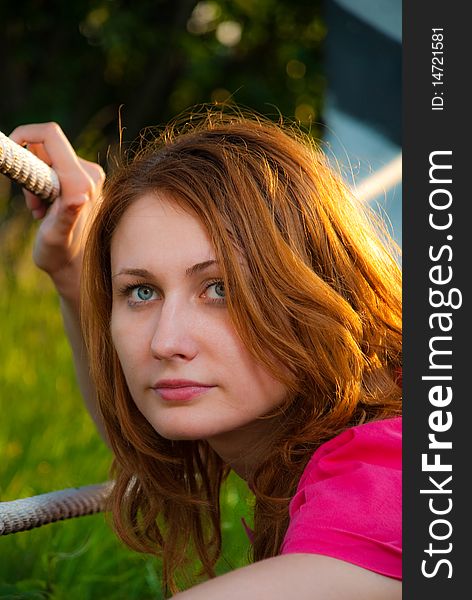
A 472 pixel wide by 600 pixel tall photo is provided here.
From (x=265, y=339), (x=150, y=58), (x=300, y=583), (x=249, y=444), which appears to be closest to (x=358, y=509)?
(x=300, y=583)

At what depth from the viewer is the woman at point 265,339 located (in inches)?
50.5

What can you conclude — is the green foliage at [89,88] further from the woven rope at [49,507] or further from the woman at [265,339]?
the woman at [265,339]

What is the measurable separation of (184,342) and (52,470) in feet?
4.82

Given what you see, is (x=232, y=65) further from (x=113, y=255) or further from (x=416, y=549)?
(x=416, y=549)

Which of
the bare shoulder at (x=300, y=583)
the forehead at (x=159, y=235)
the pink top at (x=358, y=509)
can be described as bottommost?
the bare shoulder at (x=300, y=583)

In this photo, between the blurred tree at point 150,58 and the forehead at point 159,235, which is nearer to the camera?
the forehead at point 159,235

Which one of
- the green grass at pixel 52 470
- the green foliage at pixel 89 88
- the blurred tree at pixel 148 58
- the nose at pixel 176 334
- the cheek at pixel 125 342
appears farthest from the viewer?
the blurred tree at pixel 148 58

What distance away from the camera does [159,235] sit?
1531mm

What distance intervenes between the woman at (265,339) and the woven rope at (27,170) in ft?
0.33

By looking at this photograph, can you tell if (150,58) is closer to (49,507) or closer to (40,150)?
(40,150)

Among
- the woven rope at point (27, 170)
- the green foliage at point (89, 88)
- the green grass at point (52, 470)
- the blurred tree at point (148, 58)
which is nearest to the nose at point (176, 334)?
the woven rope at point (27, 170)

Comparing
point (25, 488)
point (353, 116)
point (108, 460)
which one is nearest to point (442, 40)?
point (25, 488)

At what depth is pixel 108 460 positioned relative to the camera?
292 centimetres

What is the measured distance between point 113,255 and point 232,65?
4970 millimetres
